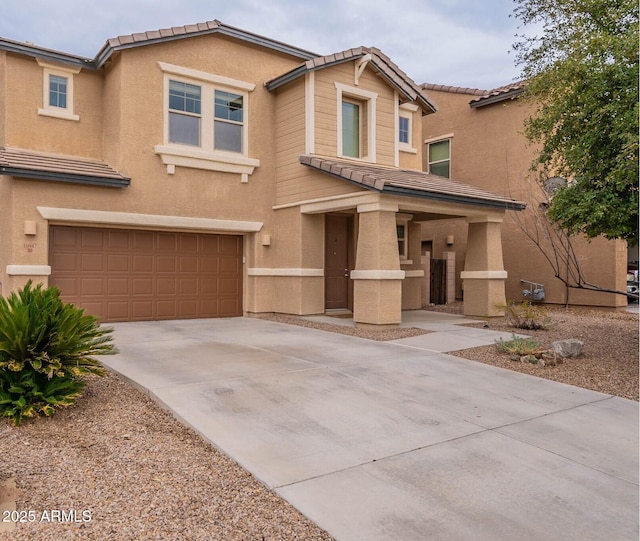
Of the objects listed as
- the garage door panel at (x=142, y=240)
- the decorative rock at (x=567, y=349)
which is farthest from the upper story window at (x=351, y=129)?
the decorative rock at (x=567, y=349)

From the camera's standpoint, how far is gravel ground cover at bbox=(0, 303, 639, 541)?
3.34m

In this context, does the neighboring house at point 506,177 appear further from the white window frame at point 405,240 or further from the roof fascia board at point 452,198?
the roof fascia board at point 452,198

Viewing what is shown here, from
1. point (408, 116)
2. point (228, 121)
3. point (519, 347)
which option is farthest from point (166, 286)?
point (408, 116)

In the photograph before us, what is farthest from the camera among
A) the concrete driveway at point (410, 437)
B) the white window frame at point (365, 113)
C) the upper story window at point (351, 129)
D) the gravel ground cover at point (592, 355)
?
the upper story window at point (351, 129)

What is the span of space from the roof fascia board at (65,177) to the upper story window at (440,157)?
41.4 ft

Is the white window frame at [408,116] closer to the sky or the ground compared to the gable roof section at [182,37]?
closer to the ground

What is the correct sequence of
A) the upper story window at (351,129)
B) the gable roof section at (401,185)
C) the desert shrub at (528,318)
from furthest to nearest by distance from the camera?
the upper story window at (351,129)
the desert shrub at (528,318)
the gable roof section at (401,185)

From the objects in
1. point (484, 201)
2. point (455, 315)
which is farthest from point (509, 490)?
point (455, 315)

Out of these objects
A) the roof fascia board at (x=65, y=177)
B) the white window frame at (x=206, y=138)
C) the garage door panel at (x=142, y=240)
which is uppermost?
the white window frame at (x=206, y=138)

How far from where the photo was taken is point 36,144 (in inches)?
469

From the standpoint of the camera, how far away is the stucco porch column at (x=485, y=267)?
13359 millimetres

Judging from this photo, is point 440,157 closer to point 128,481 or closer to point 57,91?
point 57,91

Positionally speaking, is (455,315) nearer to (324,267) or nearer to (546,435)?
(324,267)

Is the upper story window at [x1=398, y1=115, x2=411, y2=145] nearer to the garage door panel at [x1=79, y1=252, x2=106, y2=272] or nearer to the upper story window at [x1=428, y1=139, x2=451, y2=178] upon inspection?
the upper story window at [x1=428, y1=139, x2=451, y2=178]
